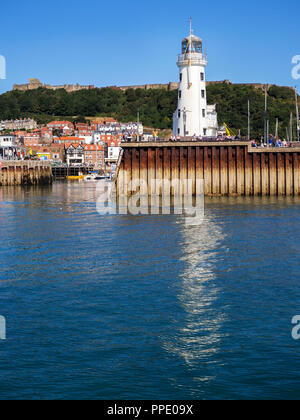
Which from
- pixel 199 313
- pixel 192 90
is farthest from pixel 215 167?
pixel 199 313

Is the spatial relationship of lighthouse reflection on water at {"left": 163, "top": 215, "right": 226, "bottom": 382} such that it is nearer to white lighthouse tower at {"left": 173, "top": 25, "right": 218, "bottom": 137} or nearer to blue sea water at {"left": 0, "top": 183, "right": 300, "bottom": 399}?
blue sea water at {"left": 0, "top": 183, "right": 300, "bottom": 399}

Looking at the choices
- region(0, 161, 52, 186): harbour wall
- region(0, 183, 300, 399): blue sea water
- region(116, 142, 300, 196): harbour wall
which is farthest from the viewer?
region(0, 161, 52, 186): harbour wall

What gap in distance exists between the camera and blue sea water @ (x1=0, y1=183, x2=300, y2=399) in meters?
14.1

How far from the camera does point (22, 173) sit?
4286 inches

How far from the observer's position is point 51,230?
37.9 m

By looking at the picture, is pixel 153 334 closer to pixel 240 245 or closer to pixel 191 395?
pixel 191 395

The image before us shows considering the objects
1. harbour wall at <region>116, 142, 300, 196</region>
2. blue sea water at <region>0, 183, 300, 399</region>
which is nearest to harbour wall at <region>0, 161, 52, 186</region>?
harbour wall at <region>116, 142, 300, 196</region>

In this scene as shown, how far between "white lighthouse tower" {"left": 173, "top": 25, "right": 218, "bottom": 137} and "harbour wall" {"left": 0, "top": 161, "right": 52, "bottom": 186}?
133 ft

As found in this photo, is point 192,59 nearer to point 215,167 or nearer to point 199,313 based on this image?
point 215,167

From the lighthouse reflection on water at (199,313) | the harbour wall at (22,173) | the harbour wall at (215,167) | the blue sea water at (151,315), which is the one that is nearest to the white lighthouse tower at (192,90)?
the harbour wall at (215,167)

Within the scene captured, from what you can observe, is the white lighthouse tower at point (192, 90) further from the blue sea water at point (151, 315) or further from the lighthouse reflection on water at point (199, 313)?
the lighthouse reflection on water at point (199, 313)

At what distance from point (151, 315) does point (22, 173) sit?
3683 inches

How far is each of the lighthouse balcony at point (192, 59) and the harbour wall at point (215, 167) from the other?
2298 centimetres
